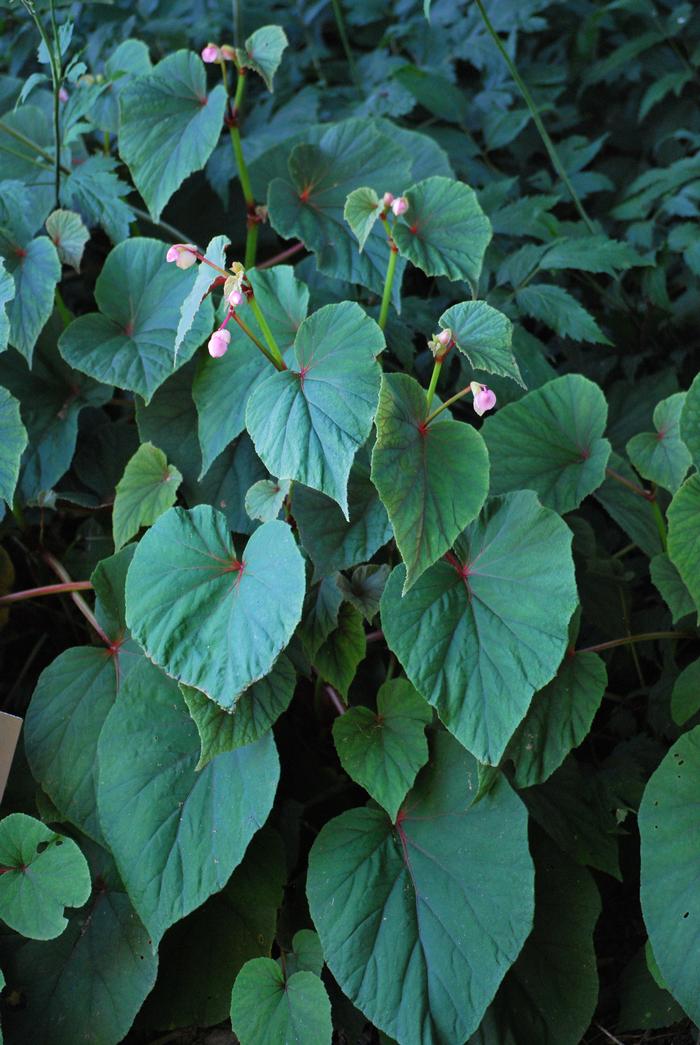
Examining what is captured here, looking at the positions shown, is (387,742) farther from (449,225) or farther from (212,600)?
(449,225)

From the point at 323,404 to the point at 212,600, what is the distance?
218 millimetres

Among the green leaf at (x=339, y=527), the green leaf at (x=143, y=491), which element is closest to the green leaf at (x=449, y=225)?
the green leaf at (x=339, y=527)

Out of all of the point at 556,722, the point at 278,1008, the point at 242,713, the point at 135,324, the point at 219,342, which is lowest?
the point at 278,1008

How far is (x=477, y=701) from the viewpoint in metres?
0.87

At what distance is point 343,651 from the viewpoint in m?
1.02

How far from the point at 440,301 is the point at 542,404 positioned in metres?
0.49

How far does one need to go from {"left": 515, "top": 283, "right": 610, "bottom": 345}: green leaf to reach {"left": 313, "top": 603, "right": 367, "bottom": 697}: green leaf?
571 mm

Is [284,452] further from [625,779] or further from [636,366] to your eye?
[636,366]

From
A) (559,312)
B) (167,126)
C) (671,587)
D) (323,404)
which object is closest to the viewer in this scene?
(323,404)

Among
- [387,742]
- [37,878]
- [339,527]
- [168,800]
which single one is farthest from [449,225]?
[37,878]

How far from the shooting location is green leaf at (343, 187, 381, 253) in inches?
38.5

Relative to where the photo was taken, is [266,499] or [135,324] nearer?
[266,499]

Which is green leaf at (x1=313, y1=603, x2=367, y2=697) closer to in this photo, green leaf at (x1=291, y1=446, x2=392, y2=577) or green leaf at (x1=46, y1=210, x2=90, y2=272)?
green leaf at (x1=291, y1=446, x2=392, y2=577)

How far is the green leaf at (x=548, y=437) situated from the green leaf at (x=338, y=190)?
0.23 metres
